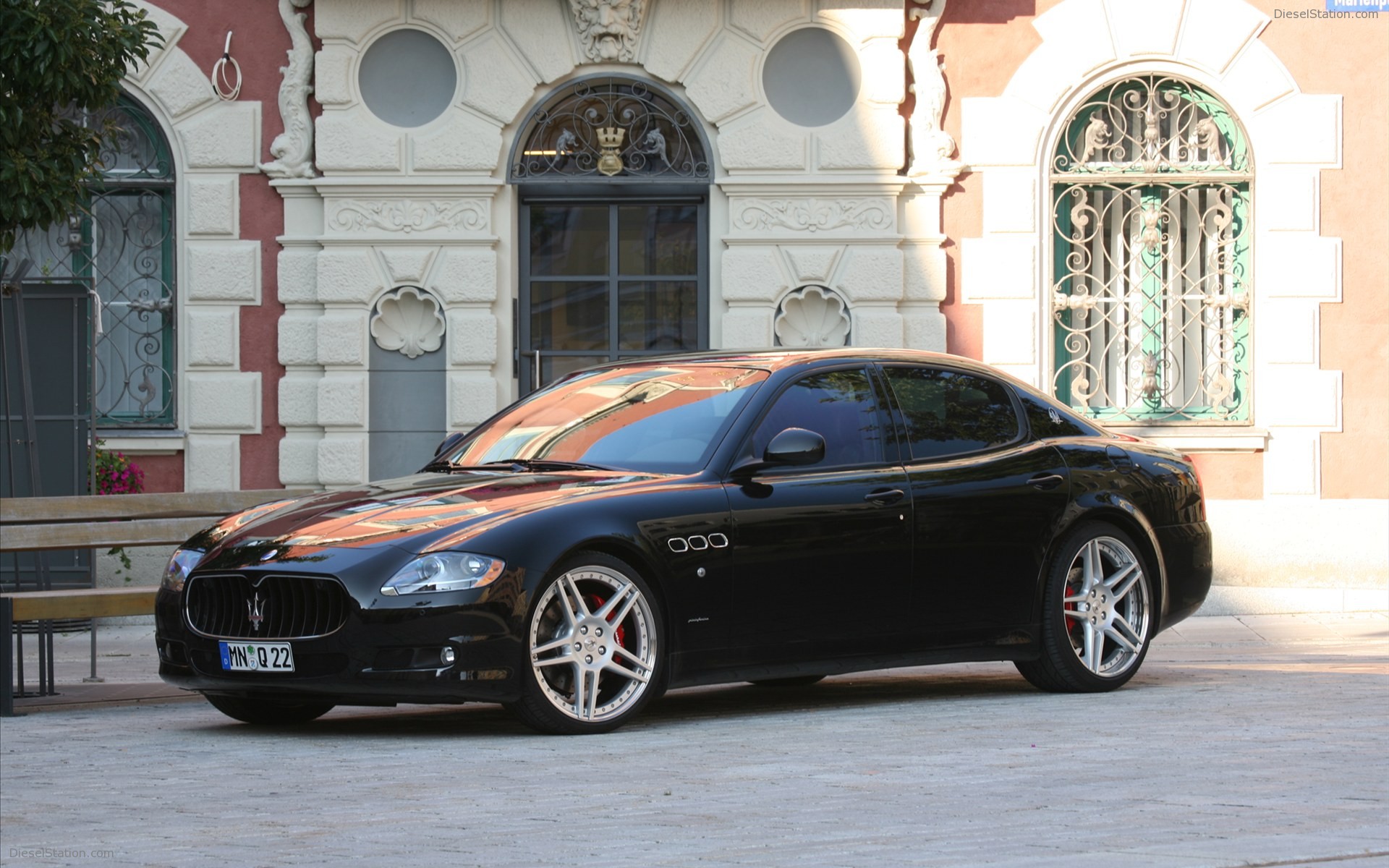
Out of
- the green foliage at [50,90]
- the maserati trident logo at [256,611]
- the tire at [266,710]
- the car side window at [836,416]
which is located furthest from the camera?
the green foliage at [50,90]

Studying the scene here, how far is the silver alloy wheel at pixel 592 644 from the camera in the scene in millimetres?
7609

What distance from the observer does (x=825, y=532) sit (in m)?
8.38

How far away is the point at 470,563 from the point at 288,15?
9.76m

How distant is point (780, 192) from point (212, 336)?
184 inches

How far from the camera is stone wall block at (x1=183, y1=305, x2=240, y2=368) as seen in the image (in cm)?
1609

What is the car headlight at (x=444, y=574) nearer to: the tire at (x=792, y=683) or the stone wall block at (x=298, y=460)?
the tire at (x=792, y=683)

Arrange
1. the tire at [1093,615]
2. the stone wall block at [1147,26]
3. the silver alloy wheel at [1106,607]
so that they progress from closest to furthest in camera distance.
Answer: the tire at [1093,615] → the silver alloy wheel at [1106,607] → the stone wall block at [1147,26]

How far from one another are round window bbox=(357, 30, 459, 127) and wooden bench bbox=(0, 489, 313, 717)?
6709 mm

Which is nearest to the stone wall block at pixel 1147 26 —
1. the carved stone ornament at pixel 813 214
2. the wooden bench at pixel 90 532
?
the carved stone ornament at pixel 813 214

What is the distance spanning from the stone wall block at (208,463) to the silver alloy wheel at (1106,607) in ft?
28.3

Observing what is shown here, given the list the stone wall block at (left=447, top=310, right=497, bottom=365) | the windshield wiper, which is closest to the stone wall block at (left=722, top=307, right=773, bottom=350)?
the stone wall block at (left=447, top=310, right=497, bottom=365)

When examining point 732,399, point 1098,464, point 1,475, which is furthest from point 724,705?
point 1,475

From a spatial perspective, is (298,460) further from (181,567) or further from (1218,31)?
(1218,31)

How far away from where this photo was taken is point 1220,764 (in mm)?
6781
